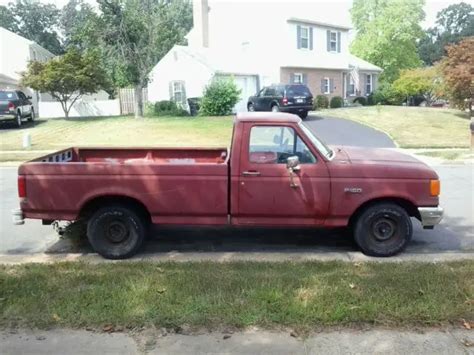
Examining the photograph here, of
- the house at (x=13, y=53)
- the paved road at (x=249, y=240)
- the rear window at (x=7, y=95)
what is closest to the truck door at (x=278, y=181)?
the paved road at (x=249, y=240)

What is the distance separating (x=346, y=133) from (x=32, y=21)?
64.3 metres

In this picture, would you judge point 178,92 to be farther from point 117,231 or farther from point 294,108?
point 117,231

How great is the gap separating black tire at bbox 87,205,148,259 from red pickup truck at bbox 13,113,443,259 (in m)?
0.01

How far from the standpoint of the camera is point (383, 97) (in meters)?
40.3

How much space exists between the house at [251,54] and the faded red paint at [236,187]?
24.8 meters

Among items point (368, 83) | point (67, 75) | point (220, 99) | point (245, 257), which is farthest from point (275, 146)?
point (368, 83)

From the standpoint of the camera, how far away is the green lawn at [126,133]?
66.2 ft

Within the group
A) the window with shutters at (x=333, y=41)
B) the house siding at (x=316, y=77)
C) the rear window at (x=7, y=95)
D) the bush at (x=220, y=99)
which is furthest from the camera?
the window with shutters at (x=333, y=41)

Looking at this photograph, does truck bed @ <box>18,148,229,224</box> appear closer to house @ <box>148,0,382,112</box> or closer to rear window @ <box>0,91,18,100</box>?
rear window @ <box>0,91,18,100</box>

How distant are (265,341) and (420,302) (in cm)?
144

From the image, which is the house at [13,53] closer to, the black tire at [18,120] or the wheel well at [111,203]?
the black tire at [18,120]

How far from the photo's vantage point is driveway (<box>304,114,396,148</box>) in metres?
19.6

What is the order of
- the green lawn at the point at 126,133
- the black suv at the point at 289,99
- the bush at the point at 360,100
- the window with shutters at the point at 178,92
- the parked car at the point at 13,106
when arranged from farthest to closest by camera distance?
the bush at the point at 360,100 < the window with shutters at the point at 178,92 < the parked car at the point at 13,106 < the black suv at the point at 289,99 < the green lawn at the point at 126,133

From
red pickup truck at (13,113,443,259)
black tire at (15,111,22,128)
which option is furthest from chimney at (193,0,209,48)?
red pickup truck at (13,113,443,259)
